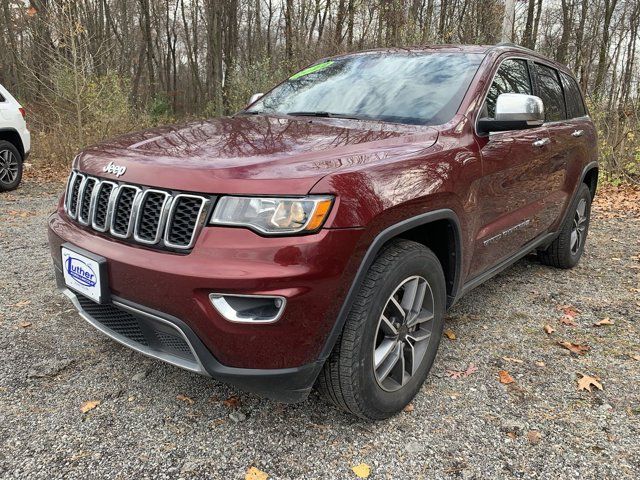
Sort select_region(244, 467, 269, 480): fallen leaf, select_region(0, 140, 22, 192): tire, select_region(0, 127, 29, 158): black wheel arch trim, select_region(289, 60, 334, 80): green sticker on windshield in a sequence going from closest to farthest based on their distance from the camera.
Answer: select_region(244, 467, 269, 480): fallen leaf → select_region(289, 60, 334, 80): green sticker on windshield → select_region(0, 127, 29, 158): black wheel arch trim → select_region(0, 140, 22, 192): tire

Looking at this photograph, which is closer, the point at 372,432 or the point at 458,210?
the point at 372,432

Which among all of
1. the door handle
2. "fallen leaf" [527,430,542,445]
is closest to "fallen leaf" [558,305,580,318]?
the door handle

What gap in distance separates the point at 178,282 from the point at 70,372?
4.22 ft

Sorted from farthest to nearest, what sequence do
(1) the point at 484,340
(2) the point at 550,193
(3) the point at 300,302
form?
(2) the point at 550,193
(1) the point at 484,340
(3) the point at 300,302

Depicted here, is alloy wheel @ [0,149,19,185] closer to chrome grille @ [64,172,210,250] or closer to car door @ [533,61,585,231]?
chrome grille @ [64,172,210,250]

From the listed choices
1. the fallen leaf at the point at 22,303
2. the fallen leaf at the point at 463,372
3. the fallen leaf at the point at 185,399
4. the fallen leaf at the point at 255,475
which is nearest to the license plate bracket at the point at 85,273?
the fallen leaf at the point at 185,399

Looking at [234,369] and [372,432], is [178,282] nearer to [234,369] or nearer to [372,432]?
[234,369]

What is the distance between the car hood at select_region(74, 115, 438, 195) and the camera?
1.82 metres

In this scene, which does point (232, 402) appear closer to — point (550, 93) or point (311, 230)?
point (311, 230)

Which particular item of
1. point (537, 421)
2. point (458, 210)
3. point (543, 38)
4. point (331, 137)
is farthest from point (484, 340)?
point (543, 38)

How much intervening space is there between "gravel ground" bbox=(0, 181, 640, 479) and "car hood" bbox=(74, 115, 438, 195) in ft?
3.57

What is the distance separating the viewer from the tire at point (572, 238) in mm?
4285

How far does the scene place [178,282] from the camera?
180 centimetres

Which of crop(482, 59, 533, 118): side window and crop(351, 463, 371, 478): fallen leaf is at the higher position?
crop(482, 59, 533, 118): side window
